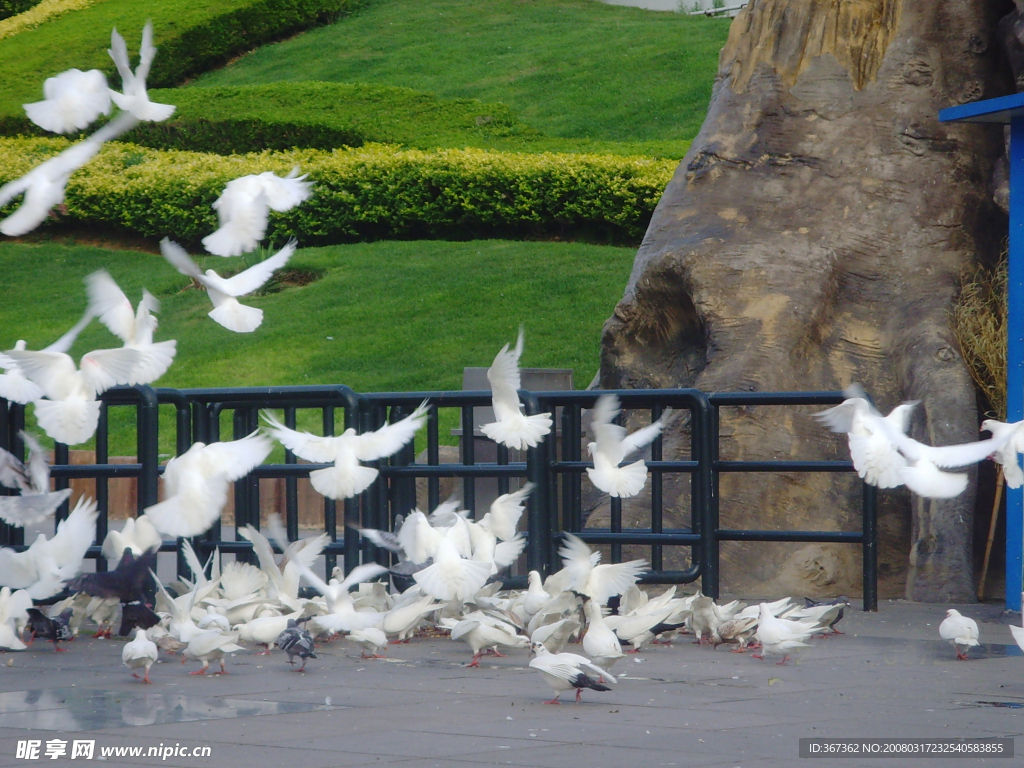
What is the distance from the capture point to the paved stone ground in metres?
4.15

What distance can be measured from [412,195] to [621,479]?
12.1m

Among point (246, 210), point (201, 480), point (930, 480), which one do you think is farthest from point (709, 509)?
point (246, 210)

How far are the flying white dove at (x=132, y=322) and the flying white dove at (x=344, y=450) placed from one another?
0.59 meters

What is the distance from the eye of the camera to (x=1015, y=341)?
283 inches

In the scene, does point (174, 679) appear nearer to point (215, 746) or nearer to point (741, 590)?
point (215, 746)

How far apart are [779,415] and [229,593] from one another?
3.67 meters

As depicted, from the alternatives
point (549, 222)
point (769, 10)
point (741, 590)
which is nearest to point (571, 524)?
point (741, 590)

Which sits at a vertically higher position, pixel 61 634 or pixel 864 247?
pixel 864 247

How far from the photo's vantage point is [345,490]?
253 inches

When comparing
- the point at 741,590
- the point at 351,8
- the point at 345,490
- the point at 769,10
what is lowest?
the point at 741,590

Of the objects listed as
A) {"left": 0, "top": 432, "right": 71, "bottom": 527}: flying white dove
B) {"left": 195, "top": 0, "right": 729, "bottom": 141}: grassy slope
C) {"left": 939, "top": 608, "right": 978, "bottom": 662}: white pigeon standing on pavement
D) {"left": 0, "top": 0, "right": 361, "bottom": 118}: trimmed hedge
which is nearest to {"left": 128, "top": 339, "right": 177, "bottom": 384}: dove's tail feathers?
{"left": 0, "top": 432, "right": 71, "bottom": 527}: flying white dove

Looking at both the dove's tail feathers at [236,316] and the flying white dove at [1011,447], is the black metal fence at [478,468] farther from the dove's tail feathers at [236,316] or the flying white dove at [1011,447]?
the dove's tail feathers at [236,316]

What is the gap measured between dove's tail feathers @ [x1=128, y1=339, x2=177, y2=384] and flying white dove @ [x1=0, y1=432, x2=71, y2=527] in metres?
1.12

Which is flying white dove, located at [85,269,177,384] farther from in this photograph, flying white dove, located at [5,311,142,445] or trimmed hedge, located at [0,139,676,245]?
trimmed hedge, located at [0,139,676,245]
